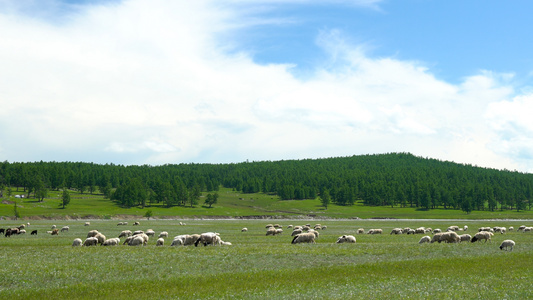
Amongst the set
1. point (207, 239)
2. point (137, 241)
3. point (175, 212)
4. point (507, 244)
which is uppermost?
point (507, 244)

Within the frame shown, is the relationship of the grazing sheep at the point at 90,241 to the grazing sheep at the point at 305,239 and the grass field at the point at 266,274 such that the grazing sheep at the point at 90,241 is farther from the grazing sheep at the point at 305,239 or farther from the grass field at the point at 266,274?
the grazing sheep at the point at 305,239

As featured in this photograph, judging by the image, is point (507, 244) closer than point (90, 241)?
Yes

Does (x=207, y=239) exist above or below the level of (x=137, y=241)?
above

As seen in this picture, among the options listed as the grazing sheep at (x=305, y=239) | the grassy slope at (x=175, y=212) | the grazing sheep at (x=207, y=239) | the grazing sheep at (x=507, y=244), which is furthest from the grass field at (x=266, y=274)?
the grassy slope at (x=175, y=212)

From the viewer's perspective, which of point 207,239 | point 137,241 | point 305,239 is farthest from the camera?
point 305,239

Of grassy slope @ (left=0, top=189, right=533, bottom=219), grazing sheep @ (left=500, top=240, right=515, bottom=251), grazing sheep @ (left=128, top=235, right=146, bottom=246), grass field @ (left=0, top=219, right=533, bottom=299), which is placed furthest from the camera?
grassy slope @ (left=0, top=189, right=533, bottom=219)

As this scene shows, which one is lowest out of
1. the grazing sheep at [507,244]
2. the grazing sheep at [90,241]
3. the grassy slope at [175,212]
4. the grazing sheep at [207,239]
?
the grassy slope at [175,212]

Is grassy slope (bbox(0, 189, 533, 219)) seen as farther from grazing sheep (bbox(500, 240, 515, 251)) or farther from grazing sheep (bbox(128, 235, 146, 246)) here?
grazing sheep (bbox(500, 240, 515, 251))

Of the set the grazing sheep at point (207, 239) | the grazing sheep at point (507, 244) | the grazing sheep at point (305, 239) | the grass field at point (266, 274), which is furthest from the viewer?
the grazing sheep at point (305, 239)

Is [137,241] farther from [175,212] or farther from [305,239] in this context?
[175,212]

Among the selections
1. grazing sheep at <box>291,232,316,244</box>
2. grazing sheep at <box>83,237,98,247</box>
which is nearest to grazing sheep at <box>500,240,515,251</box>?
grazing sheep at <box>291,232,316,244</box>

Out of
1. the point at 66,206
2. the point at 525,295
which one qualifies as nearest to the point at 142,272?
the point at 525,295

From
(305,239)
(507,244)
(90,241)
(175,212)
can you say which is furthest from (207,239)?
(175,212)

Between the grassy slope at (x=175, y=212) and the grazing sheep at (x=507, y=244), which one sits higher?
the grazing sheep at (x=507, y=244)
